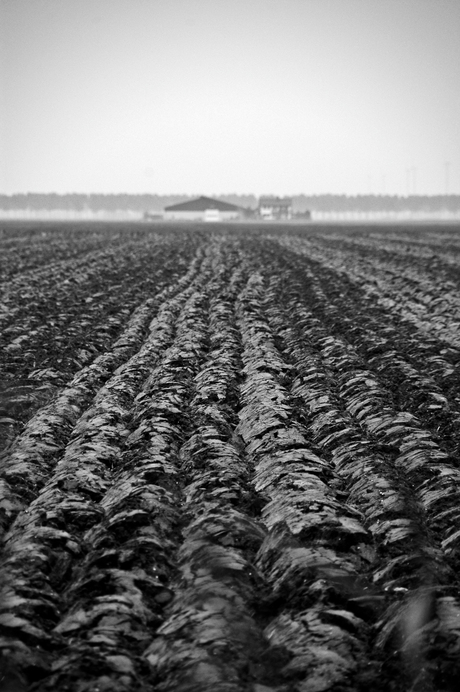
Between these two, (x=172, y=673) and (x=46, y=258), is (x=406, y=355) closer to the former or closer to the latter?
(x=172, y=673)

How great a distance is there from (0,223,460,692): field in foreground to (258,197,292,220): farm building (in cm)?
11866

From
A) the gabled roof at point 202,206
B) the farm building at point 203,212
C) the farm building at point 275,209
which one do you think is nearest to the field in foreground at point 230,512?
the farm building at point 203,212

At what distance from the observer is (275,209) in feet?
417

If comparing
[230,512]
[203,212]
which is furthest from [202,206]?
[230,512]

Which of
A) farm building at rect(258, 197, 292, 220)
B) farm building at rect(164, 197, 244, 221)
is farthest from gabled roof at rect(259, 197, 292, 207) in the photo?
farm building at rect(164, 197, 244, 221)

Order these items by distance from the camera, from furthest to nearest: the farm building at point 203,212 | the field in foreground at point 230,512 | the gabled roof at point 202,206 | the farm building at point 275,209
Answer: the farm building at point 275,209 → the gabled roof at point 202,206 → the farm building at point 203,212 → the field in foreground at point 230,512

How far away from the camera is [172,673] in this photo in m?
2.68

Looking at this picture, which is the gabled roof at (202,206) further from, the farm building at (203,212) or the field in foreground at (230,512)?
the field in foreground at (230,512)

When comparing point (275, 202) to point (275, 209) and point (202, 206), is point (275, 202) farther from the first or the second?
point (202, 206)

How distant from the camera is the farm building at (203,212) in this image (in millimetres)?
118188

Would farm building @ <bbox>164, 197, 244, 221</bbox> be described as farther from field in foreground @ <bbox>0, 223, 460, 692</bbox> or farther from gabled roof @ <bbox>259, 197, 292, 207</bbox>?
→ field in foreground @ <bbox>0, 223, 460, 692</bbox>

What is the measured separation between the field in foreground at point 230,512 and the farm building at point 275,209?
119 metres

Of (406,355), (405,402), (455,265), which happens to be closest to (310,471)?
(405,402)

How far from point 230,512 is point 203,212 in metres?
118
